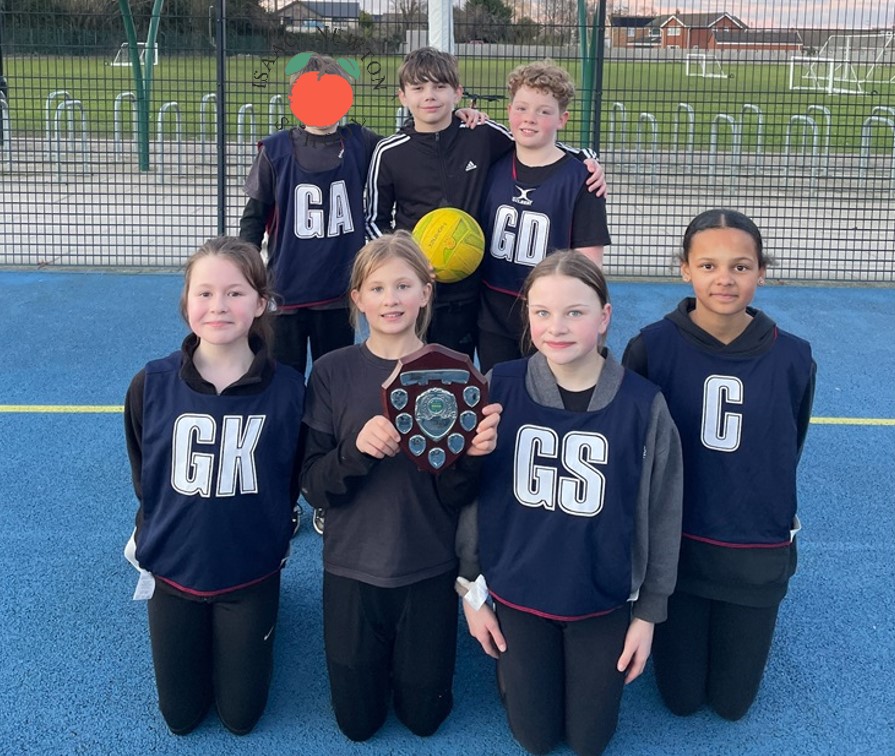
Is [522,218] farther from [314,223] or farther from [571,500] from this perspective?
[571,500]

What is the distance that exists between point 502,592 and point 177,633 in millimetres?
908

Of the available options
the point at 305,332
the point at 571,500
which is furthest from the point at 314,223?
the point at 571,500

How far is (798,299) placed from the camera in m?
8.22

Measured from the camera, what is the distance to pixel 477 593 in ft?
9.20

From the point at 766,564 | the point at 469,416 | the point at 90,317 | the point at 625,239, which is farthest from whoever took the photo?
the point at 625,239

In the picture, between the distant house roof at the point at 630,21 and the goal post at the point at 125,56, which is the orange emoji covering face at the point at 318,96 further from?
the goal post at the point at 125,56

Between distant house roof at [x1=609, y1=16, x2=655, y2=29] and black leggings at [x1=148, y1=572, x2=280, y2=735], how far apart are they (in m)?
6.74

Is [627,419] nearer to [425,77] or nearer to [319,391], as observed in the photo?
[319,391]

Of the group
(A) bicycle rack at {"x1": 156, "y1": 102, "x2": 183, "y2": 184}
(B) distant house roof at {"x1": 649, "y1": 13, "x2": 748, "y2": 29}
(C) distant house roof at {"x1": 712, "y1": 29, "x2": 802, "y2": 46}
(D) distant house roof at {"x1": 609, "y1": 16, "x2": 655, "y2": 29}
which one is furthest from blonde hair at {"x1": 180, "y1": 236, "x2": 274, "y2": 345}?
(C) distant house roof at {"x1": 712, "y1": 29, "x2": 802, "y2": 46}

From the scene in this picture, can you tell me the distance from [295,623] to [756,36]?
749 cm

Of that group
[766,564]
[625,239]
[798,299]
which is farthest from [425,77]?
[625,239]

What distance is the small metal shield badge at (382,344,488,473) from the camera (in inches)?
97.5

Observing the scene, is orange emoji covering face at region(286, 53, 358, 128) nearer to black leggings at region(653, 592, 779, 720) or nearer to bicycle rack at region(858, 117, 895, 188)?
black leggings at region(653, 592, 779, 720)

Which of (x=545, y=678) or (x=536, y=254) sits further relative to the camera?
(x=536, y=254)
